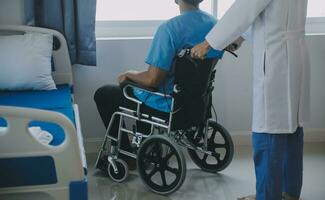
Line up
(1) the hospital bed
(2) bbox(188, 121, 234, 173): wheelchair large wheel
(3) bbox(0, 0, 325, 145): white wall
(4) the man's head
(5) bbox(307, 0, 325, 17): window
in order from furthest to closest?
(5) bbox(307, 0, 325, 17): window < (3) bbox(0, 0, 325, 145): white wall < (2) bbox(188, 121, 234, 173): wheelchair large wheel < (4) the man's head < (1) the hospital bed

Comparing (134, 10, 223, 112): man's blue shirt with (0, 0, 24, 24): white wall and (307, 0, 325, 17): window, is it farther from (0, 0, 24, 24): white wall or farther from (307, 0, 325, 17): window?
(307, 0, 325, 17): window

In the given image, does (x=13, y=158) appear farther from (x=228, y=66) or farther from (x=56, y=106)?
(x=228, y=66)

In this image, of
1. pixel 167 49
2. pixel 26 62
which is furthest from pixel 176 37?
pixel 26 62

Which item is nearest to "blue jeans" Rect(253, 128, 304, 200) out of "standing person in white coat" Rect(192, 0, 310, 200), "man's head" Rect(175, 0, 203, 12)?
"standing person in white coat" Rect(192, 0, 310, 200)

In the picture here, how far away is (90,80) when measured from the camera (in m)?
3.20

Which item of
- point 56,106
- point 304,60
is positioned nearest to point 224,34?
point 304,60

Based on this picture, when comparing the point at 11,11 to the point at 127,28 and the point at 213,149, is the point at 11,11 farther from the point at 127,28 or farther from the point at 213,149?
the point at 213,149

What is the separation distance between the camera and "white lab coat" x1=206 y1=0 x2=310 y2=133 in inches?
81.1

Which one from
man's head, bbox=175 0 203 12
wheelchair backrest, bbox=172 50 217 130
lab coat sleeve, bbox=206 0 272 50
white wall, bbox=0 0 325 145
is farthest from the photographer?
white wall, bbox=0 0 325 145

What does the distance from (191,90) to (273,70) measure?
1.76 ft

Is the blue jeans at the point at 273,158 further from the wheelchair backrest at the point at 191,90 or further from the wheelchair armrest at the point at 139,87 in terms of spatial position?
the wheelchair armrest at the point at 139,87

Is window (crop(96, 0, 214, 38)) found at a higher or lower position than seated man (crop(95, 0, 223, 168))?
higher

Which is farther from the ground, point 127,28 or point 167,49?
point 127,28

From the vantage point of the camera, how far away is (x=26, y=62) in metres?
2.77
